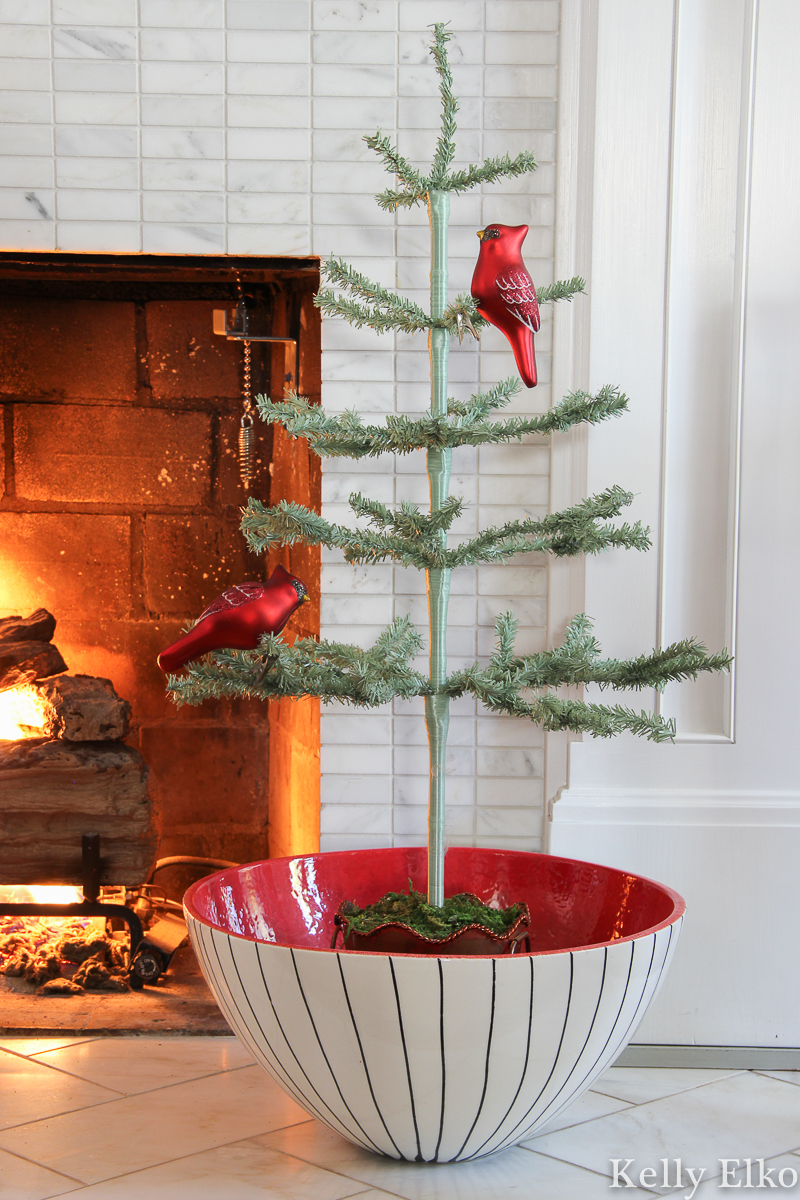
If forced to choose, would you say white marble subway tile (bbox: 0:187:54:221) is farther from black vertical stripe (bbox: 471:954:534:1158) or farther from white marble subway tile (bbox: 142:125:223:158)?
black vertical stripe (bbox: 471:954:534:1158)

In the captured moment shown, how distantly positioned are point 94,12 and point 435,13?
0.56 m

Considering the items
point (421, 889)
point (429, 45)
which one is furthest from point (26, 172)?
point (421, 889)

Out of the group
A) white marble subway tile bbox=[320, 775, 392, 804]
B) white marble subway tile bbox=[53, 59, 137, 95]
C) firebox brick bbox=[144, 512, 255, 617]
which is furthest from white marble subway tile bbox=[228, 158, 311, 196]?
white marble subway tile bbox=[320, 775, 392, 804]

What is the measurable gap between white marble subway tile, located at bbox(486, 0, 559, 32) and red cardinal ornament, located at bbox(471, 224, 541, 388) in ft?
1.61

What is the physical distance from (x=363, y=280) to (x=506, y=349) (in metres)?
0.37

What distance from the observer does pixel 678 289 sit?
68.4 inches

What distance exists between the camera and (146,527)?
2.17m

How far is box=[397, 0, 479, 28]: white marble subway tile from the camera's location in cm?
171

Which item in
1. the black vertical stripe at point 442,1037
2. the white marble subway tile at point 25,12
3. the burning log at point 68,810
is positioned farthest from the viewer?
the burning log at point 68,810

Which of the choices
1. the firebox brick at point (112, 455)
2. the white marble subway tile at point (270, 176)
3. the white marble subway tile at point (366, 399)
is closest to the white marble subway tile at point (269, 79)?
the white marble subway tile at point (270, 176)

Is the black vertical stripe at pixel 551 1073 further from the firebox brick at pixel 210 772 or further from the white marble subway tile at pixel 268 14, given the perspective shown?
the white marble subway tile at pixel 268 14

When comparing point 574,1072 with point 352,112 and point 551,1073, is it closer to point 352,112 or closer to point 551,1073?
point 551,1073

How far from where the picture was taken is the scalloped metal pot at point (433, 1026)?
1172 millimetres

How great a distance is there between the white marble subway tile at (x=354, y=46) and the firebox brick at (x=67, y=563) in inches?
38.0
